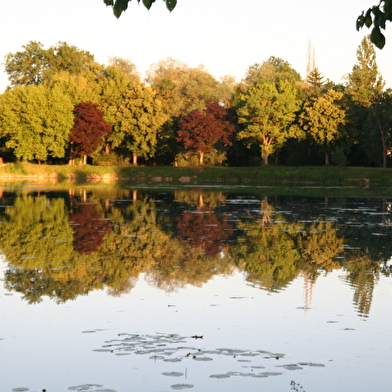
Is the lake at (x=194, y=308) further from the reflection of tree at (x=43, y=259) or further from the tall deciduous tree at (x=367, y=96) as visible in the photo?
the tall deciduous tree at (x=367, y=96)

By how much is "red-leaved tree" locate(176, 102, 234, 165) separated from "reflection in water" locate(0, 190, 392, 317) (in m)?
41.0

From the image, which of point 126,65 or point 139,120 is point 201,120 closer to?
point 139,120

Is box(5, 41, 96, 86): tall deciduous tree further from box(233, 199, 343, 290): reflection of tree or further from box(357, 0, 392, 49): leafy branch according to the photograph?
box(357, 0, 392, 49): leafy branch

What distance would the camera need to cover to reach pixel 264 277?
44.8 ft

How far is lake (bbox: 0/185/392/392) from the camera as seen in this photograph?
296 inches

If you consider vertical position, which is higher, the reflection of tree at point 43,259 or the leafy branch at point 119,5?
the leafy branch at point 119,5

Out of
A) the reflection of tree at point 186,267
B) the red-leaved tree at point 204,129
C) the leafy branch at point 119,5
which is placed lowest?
the reflection of tree at point 186,267

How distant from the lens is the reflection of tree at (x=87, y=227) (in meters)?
17.9

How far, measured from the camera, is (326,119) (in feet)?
228

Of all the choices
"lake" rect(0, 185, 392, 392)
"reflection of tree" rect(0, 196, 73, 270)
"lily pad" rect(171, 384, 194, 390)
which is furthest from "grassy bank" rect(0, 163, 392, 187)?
"lily pad" rect(171, 384, 194, 390)

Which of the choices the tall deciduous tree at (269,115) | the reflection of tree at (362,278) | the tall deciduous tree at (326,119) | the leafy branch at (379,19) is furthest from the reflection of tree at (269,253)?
the tall deciduous tree at (269,115)

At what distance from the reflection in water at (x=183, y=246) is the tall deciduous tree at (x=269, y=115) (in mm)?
42897

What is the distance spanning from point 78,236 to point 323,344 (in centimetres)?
1262

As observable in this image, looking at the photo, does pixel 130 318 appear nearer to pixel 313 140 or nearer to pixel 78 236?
pixel 78 236
